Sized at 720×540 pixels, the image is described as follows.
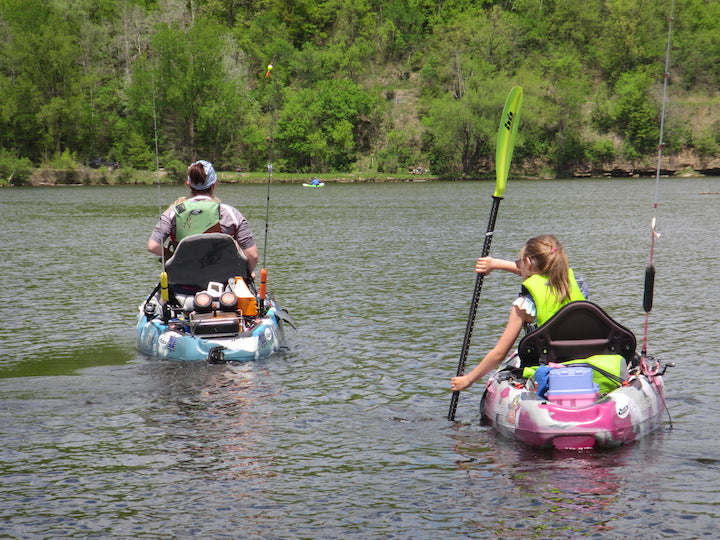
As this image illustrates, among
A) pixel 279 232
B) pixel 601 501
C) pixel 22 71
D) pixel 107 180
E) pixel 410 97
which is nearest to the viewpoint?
pixel 601 501

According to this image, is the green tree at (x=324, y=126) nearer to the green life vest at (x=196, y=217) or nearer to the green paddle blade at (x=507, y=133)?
the green life vest at (x=196, y=217)

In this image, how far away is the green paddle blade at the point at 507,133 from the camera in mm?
9766

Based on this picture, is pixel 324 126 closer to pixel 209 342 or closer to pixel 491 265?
pixel 209 342

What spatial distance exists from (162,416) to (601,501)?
4725 mm

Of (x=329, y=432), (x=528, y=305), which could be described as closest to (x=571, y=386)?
(x=528, y=305)

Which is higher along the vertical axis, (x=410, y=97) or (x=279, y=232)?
(x=410, y=97)

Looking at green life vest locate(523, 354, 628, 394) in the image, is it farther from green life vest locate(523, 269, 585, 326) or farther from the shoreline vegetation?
the shoreline vegetation

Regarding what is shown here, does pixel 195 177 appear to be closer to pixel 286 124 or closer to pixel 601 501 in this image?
pixel 601 501

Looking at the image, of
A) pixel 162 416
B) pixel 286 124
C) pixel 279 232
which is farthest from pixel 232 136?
pixel 162 416

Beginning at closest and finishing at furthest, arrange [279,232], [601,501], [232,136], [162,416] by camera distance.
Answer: [601,501] → [162,416] → [279,232] → [232,136]

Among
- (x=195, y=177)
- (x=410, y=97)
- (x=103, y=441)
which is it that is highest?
(x=410, y=97)

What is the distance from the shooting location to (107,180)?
317 ft

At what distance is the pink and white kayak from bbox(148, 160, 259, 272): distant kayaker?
189 inches

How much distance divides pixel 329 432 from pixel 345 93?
111369 millimetres
